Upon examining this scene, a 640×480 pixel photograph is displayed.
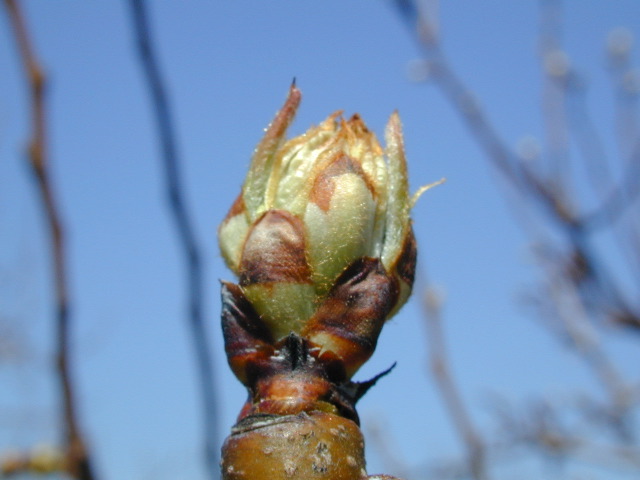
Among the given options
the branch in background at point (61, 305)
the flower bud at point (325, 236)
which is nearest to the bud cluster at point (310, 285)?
the flower bud at point (325, 236)

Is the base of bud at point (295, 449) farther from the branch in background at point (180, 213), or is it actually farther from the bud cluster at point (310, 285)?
the branch in background at point (180, 213)

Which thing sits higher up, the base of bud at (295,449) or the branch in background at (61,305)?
the branch in background at (61,305)

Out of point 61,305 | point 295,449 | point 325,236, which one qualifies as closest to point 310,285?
point 325,236

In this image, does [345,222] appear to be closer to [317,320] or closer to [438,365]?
[317,320]

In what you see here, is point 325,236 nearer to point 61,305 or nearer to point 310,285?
point 310,285

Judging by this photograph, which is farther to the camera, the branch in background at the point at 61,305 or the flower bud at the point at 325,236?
the branch in background at the point at 61,305

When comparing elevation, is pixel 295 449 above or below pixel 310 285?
below

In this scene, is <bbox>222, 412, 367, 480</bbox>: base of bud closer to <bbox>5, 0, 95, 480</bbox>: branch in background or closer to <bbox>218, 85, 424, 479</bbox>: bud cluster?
<bbox>218, 85, 424, 479</bbox>: bud cluster

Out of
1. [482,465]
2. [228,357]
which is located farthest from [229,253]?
[482,465]
